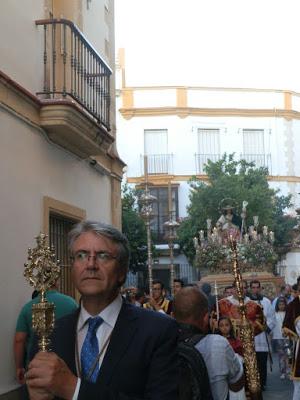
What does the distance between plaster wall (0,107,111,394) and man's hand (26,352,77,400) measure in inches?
224

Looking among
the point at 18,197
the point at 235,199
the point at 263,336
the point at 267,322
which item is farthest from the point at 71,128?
the point at 235,199

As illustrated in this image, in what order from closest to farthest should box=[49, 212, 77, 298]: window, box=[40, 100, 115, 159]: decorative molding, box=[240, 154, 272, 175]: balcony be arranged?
1. box=[40, 100, 115, 159]: decorative molding
2. box=[49, 212, 77, 298]: window
3. box=[240, 154, 272, 175]: balcony

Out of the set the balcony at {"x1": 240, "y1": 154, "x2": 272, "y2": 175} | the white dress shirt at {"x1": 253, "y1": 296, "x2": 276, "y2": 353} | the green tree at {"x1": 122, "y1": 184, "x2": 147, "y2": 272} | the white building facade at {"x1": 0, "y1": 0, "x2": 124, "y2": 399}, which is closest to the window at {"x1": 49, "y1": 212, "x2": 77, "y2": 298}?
the white building facade at {"x1": 0, "y1": 0, "x2": 124, "y2": 399}

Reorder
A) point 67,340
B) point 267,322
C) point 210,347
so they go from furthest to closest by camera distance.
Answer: point 267,322
point 210,347
point 67,340

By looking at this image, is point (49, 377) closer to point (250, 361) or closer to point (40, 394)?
point (40, 394)

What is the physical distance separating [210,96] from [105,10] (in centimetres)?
2930

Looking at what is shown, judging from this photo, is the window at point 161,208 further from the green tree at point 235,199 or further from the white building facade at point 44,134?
the white building facade at point 44,134

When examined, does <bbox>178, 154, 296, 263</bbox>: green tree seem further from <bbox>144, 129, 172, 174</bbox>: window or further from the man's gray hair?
the man's gray hair

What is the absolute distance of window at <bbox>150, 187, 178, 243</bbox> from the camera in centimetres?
4028

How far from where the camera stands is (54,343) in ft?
9.34

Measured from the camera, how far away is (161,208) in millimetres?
41219

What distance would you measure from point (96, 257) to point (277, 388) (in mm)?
10350

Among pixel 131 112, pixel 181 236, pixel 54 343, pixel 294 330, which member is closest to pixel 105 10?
pixel 294 330

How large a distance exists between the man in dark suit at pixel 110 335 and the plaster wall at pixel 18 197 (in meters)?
5.30
